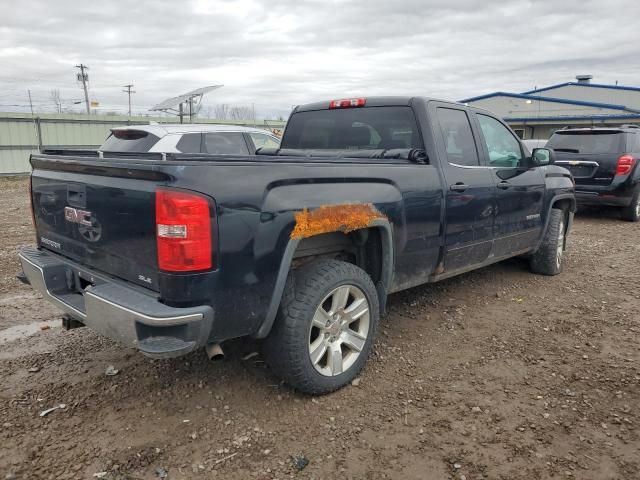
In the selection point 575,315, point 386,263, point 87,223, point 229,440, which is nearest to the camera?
point 229,440

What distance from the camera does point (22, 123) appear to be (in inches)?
709

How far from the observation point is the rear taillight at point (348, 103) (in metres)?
4.30

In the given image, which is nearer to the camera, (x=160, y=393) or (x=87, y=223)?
(x=87, y=223)

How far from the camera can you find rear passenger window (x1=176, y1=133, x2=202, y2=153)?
693 cm

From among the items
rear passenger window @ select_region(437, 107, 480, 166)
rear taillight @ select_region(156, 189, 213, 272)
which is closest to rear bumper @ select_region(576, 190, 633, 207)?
rear passenger window @ select_region(437, 107, 480, 166)

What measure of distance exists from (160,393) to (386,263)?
1.68 m

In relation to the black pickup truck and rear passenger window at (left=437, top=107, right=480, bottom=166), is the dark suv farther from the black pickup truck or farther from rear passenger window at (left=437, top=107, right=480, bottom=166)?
rear passenger window at (left=437, top=107, right=480, bottom=166)

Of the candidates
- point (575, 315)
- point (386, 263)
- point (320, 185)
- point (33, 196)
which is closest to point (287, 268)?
point (320, 185)

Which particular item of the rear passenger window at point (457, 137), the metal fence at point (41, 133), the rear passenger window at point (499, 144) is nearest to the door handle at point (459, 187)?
the rear passenger window at point (457, 137)

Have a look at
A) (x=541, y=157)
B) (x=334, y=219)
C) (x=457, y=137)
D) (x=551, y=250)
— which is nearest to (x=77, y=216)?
(x=334, y=219)

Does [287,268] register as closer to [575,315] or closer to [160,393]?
[160,393]

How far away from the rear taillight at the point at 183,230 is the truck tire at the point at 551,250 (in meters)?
4.36

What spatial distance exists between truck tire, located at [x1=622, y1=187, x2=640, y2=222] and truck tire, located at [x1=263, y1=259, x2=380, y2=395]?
8064 millimetres

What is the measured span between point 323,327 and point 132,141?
5012 mm
